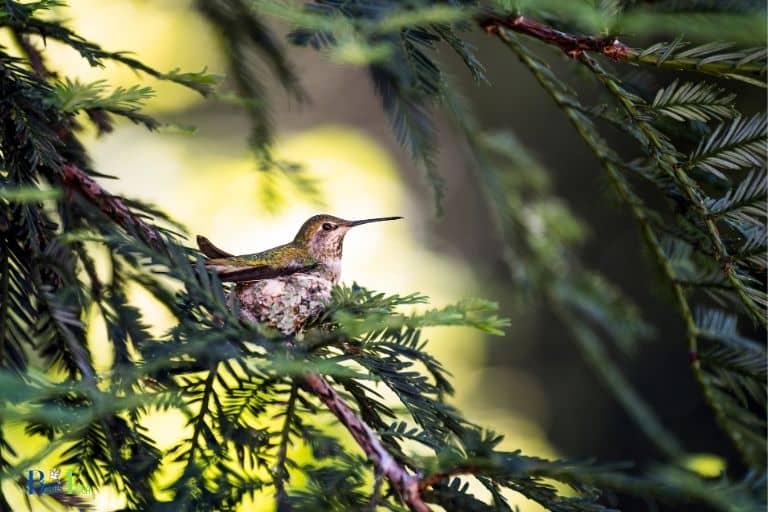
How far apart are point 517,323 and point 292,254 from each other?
171 inches

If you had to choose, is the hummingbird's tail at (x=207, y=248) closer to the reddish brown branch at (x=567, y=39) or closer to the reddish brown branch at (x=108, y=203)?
the reddish brown branch at (x=108, y=203)

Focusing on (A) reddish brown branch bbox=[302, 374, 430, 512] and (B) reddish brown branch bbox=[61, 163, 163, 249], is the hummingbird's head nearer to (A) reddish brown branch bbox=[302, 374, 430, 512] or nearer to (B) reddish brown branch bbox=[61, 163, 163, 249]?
(B) reddish brown branch bbox=[61, 163, 163, 249]

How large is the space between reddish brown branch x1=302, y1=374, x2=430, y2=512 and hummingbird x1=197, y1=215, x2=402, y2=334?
277mm

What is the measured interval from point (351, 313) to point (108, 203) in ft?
1.49

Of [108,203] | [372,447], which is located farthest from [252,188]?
[372,447]

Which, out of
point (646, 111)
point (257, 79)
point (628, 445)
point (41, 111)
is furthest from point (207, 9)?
point (628, 445)

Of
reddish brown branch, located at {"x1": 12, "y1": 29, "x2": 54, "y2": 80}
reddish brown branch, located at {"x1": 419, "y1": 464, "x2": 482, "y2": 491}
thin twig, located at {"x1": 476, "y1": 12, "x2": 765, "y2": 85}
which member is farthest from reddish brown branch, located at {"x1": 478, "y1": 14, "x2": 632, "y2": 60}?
reddish brown branch, located at {"x1": 12, "y1": 29, "x2": 54, "y2": 80}

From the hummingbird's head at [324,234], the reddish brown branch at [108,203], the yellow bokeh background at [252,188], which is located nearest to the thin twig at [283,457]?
the reddish brown branch at [108,203]

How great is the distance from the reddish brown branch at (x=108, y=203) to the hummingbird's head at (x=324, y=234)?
0.66 meters

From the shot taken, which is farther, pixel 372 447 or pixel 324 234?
pixel 324 234

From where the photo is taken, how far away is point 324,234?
2053 millimetres

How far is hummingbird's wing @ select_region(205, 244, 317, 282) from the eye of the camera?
1523mm

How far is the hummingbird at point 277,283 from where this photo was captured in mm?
1448

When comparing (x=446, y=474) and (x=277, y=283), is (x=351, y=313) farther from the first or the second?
(x=277, y=283)
